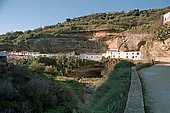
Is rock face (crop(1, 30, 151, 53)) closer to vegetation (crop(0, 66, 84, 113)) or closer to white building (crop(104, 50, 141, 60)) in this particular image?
white building (crop(104, 50, 141, 60))

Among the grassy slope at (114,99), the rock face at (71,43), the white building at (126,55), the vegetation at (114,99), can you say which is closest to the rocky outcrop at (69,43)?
the rock face at (71,43)

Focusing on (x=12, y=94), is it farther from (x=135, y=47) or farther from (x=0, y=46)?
(x=0, y=46)

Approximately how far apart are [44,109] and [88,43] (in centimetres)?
3419

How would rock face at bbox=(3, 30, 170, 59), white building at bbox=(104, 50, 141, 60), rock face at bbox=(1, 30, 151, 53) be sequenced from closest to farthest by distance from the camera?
white building at bbox=(104, 50, 141, 60), rock face at bbox=(3, 30, 170, 59), rock face at bbox=(1, 30, 151, 53)

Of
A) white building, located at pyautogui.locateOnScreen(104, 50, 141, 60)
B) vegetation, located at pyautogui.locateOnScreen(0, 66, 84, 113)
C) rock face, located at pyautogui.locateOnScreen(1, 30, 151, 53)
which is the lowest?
vegetation, located at pyautogui.locateOnScreen(0, 66, 84, 113)

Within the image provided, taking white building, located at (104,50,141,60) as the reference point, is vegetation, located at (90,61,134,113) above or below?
below

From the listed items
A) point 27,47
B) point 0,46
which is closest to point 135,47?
point 27,47

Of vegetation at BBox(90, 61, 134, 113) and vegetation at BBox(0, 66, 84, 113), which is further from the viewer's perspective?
vegetation at BBox(0, 66, 84, 113)

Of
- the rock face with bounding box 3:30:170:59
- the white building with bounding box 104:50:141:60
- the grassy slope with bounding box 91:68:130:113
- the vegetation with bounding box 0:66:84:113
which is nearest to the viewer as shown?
the grassy slope with bounding box 91:68:130:113

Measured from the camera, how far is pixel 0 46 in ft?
135

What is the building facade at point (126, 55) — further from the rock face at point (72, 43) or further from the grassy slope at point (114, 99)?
the grassy slope at point (114, 99)

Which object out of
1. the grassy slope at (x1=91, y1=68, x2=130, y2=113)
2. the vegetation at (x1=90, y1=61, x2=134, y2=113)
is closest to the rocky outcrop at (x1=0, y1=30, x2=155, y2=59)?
→ the vegetation at (x1=90, y1=61, x2=134, y2=113)

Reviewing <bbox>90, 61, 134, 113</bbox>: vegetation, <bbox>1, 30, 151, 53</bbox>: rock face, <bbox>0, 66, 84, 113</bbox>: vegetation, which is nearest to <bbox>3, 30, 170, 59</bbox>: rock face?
<bbox>1, 30, 151, 53</bbox>: rock face

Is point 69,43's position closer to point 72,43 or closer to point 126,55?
point 72,43
